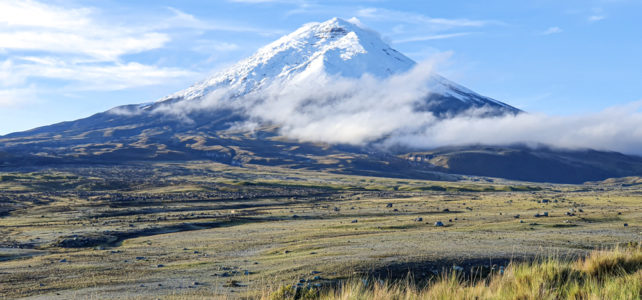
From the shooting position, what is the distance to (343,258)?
72.7ft

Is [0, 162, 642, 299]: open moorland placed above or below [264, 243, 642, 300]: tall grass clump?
below

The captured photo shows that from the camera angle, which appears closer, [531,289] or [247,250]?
[531,289]

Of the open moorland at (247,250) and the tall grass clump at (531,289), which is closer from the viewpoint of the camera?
the tall grass clump at (531,289)

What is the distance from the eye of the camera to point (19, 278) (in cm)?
2145

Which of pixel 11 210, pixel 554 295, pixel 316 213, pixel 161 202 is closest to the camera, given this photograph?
pixel 554 295

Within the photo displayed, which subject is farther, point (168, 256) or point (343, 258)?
point (168, 256)

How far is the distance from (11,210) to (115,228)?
2763cm

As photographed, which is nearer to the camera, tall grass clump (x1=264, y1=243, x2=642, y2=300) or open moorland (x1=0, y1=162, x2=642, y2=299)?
tall grass clump (x1=264, y1=243, x2=642, y2=300)

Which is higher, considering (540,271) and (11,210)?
(540,271)

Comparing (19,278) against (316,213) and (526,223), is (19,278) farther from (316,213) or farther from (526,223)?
(316,213)

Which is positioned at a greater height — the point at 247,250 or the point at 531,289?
the point at 531,289

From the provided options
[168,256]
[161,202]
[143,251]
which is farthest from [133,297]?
[161,202]

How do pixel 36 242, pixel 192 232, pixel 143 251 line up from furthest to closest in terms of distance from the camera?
pixel 192 232
pixel 36 242
pixel 143 251

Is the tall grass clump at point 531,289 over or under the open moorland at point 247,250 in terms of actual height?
over
